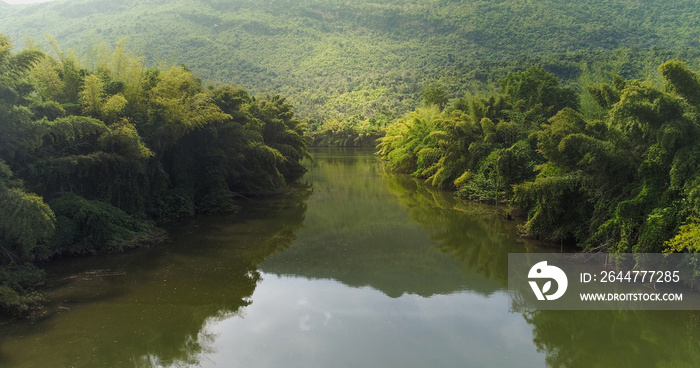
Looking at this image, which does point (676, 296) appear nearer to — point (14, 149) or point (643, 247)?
point (643, 247)

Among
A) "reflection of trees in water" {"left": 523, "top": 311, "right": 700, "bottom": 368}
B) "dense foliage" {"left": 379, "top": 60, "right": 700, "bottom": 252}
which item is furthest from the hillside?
"reflection of trees in water" {"left": 523, "top": 311, "right": 700, "bottom": 368}

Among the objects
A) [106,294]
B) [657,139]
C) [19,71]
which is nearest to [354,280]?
[106,294]

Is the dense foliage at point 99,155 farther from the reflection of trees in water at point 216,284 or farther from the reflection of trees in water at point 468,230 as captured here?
the reflection of trees in water at point 468,230

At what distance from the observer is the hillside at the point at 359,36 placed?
85.6 m

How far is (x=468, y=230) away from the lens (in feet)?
55.0

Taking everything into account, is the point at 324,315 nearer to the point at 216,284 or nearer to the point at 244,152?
the point at 216,284

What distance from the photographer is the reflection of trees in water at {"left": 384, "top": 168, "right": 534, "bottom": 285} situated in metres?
13.1

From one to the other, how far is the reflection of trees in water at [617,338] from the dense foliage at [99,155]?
9.58 metres

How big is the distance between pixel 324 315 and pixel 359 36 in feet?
429

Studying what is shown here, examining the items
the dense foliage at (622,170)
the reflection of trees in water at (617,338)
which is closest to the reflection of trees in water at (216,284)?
the reflection of trees in water at (617,338)

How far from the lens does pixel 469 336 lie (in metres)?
8.46

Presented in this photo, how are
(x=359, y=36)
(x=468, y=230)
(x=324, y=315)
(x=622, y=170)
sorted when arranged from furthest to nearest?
1. (x=359, y=36)
2. (x=468, y=230)
3. (x=622, y=170)
4. (x=324, y=315)

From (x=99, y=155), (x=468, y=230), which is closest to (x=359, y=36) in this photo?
(x=468, y=230)

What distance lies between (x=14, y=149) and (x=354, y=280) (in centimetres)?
834
